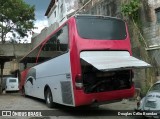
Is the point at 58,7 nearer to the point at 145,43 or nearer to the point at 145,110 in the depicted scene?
the point at 145,43

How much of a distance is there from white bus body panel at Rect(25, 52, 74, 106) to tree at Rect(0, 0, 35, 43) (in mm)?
23654

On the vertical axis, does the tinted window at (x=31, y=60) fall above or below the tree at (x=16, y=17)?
below

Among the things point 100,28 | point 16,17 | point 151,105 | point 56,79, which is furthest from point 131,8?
point 16,17

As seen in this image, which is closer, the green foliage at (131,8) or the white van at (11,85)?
the green foliage at (131,8)

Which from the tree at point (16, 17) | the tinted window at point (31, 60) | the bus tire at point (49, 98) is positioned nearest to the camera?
the bus tire at point (49, 98)

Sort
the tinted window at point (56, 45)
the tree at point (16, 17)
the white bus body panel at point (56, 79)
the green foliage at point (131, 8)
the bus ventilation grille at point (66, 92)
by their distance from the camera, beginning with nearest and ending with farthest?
the bus ventilation grille at point (66, 92)
the white bus body panel at point (56, 79)
the tinted window at point (56, 45)
the green foliage at point (131, 8)
the tree at point (16, 17)

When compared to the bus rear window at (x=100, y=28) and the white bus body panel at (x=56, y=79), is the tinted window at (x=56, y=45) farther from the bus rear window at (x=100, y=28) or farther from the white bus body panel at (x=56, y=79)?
the bus rear window at (x=100, y=28)

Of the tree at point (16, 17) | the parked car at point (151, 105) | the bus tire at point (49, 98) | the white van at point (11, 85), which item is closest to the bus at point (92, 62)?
the bus tire at point (49, 98)

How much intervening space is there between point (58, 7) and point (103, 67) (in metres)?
30.3

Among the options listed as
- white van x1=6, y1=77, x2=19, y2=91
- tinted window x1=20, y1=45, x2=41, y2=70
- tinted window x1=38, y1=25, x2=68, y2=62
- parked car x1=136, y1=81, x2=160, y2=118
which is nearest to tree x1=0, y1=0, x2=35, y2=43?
white van x1=6, y1=77, x2=19, y2=91

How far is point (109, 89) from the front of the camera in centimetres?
1065

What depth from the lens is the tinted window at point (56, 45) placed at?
11153 millimetres

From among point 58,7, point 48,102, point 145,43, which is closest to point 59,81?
point 48,102

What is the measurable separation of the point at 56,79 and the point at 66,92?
1279 mm
